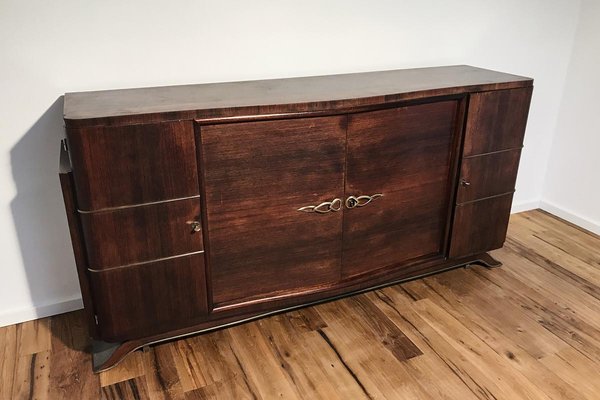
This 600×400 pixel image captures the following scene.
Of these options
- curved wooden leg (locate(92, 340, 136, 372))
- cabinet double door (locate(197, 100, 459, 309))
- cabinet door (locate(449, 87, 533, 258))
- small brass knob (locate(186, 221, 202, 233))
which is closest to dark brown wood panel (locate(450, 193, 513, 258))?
cabinet door (locate(449, 87, 533, 258))

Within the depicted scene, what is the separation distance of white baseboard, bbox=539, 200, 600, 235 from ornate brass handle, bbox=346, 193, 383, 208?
4.48 ft

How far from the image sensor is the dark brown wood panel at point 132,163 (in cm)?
126

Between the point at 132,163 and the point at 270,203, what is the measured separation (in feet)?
1.36

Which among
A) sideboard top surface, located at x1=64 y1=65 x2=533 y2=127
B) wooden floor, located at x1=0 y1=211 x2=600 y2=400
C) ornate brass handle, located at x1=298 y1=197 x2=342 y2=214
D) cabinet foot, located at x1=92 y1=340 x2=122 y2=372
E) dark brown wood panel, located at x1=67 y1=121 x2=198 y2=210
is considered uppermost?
sideboard top surface, located at x1=64 y1=65 x2=533 y2=127

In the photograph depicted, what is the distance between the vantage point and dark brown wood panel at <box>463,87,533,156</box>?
5.66ft

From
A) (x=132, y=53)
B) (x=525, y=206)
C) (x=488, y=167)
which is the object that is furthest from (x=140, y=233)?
(x=525, y=206)

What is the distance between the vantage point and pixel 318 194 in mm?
1567

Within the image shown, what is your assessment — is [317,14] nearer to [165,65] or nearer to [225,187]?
[165,65]

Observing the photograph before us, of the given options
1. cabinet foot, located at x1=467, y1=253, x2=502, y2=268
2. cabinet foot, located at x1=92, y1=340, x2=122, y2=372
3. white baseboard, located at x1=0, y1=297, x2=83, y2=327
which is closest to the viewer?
cabinet foot, located at x1=92, y1=340, x2=122, y2=372

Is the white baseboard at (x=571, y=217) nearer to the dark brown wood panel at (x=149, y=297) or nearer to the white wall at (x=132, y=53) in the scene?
the white wall at (x=132, y=53)

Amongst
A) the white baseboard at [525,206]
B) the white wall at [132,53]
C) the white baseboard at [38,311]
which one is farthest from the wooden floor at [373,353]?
the white baseboard at [525,206]

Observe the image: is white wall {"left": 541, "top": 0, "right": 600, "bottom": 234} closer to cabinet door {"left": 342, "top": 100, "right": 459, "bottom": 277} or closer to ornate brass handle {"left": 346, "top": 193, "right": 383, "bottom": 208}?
cabinet door {"left": 342, "top": 100, "right": 459, "bottom": 277}

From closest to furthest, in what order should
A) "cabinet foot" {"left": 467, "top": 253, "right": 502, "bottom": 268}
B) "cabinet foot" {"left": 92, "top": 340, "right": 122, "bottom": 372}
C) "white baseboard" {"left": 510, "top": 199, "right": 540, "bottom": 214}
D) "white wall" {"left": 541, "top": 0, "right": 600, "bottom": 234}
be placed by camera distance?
"cabinet foot" {"left": 92, "top": 340, "right": 122, "bottom": 372}
"cabinet foot" {"left": 467, "top": 253, "right": 502, "bottom": 268}
"white wall" {"left": 541, "top": 0, "right": 600, "bottom": 234}
"white baseboard" {"left": 510, "top": 199, "right": 540, "bottom": 214}

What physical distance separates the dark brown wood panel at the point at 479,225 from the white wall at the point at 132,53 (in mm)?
625
